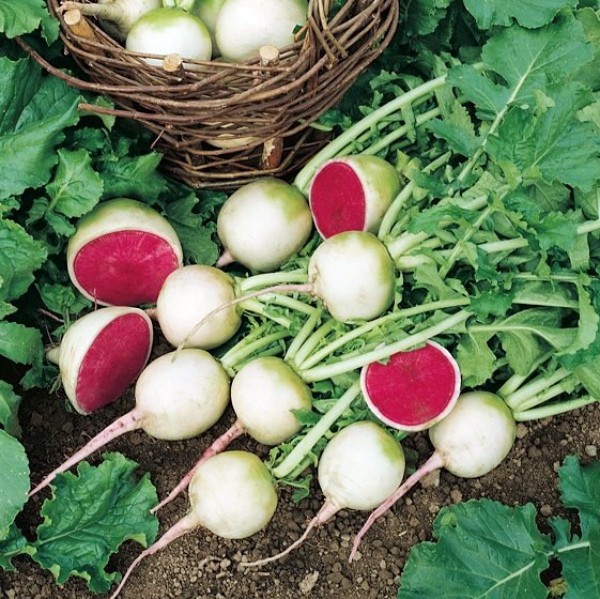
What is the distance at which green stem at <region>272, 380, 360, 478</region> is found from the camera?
248 centimetres

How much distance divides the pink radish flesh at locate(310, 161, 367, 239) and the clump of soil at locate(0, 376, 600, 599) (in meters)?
0.59

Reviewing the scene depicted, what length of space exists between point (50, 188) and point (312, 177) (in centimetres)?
71

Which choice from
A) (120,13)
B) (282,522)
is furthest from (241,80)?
(282,522)

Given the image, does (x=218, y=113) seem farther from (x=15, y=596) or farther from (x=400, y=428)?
(x=15, y=596)

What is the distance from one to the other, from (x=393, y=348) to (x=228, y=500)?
0.55 m

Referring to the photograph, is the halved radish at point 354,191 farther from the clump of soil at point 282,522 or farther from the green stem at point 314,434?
the clump of soil at point 282,522

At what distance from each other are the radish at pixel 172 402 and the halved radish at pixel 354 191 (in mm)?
510

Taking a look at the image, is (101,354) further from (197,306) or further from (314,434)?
(314,434)

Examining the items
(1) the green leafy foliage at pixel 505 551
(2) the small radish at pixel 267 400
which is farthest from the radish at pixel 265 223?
(1) the green leafy foliage at pixel 505 551

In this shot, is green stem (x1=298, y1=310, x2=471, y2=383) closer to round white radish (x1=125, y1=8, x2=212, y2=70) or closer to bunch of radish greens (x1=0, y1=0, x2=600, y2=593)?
bunch of radish greens (x1=0, y1=0, x2=600, y2=593)

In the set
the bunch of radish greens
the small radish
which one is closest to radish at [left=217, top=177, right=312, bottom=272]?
the bunch of radish greens

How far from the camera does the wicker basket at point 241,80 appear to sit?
7.60ft

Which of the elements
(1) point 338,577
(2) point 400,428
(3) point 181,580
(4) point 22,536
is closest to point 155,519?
(3) point 181,580

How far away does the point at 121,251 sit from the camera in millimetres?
2609
